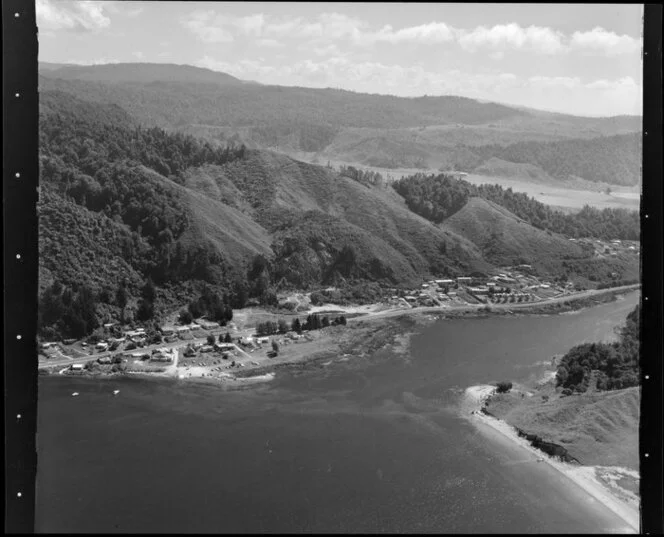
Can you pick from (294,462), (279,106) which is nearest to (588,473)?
(294,462)

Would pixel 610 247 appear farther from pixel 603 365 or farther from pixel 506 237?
pixel 603 365

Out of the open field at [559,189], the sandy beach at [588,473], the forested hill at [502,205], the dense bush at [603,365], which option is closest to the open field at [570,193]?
the open field at [559,189]

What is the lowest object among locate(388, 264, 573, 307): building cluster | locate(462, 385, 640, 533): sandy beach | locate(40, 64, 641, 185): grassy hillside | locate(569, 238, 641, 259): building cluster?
locate(462, 385, 640, 533): sandy beach

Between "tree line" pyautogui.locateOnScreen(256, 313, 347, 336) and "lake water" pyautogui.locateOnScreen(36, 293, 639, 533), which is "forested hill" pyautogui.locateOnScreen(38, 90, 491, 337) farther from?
"lake water" pyautogui.locateOnScreen(36, 293, 639, 533)

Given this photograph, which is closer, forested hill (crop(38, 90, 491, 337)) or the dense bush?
the dense bush

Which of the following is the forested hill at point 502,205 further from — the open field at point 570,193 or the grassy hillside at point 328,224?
the grassy hillside at point 328,224

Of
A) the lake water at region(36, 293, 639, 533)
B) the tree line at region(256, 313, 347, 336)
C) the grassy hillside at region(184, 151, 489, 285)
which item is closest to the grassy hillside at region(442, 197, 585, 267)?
the grassy hillside at region(184, 151, 489, 285)
